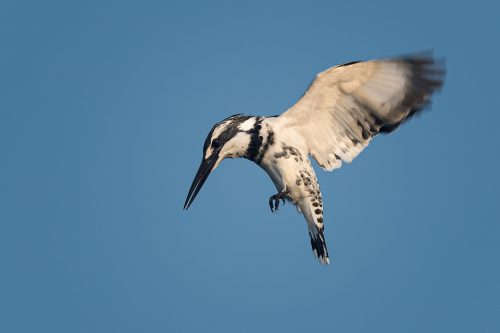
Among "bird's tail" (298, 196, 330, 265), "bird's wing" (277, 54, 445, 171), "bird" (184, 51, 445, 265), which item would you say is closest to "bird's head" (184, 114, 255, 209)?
"bird" (184, 51, 445, 265)

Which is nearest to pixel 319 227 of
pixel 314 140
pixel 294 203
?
pixel 294 203

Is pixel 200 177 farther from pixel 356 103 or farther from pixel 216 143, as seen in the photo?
pixel 356 103

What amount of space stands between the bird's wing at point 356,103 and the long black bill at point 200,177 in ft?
3.24

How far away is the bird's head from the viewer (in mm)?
9500

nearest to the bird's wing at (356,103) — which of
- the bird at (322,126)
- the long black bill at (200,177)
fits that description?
the bird at (322,126)

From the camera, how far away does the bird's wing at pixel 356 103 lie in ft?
30.3

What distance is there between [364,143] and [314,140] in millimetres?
610

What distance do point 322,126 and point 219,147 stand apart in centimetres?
131

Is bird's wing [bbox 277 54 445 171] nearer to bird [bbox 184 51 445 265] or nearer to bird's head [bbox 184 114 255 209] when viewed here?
bird [bbox 184 51 445 265]

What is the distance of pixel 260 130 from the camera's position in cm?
956

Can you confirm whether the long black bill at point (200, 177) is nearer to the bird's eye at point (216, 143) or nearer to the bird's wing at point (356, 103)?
the bird's eye at point (216, 143)

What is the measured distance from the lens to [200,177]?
9.49 meters

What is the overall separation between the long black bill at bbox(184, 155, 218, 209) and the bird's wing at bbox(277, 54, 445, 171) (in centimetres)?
99

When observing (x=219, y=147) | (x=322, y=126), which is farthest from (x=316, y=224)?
(x=219, y=147)
